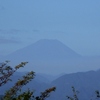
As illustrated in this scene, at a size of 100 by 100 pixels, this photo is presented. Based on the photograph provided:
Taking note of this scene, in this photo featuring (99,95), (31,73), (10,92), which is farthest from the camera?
(99,95)

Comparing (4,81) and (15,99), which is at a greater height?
(4,81)

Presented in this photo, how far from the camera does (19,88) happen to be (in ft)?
49.2

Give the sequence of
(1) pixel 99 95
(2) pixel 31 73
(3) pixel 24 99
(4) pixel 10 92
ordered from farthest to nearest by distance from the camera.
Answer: (1) pixel 99 95, (2) pixel 31 73, (4) pixel 10 92, (3) pixel 24 99

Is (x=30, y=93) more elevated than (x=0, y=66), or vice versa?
(x=0, y=66)

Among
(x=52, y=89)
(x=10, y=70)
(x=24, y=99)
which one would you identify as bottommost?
(x=24, y=99)

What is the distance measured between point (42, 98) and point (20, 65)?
6.88ft

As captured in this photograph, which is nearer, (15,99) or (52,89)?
(15,99)

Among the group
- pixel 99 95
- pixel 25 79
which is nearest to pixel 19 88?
pixel 25 79

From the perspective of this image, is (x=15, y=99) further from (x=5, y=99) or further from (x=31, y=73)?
Answer: (x=31, y=73)

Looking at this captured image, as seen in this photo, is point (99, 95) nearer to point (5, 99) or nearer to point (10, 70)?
point (10, 70)

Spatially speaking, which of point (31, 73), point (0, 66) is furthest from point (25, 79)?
point (0, 66)

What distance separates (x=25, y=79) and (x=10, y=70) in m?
0.98

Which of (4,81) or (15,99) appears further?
(4,81)

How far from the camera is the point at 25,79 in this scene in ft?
50.2
